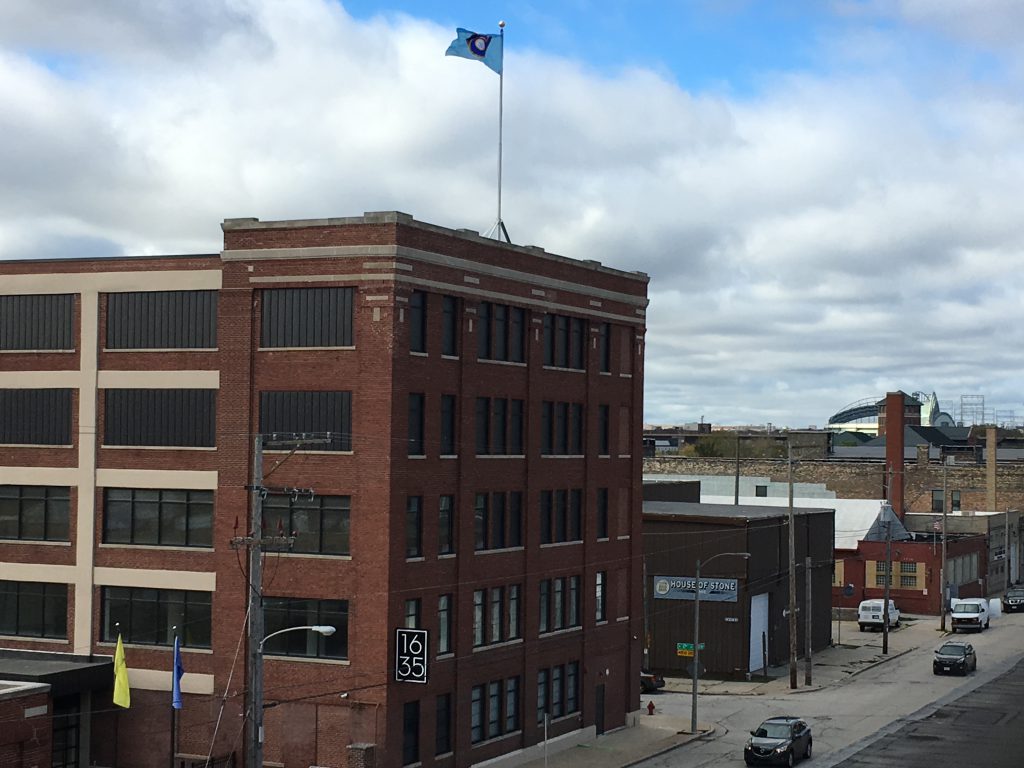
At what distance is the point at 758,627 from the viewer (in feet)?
248

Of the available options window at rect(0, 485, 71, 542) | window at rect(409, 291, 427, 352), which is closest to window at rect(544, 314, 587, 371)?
window at rect(409, 291, 427, 352)

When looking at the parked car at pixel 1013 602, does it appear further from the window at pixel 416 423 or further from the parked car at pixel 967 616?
the window at pixel 416 423

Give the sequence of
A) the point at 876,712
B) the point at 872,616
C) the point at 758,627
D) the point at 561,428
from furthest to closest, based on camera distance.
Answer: the point at 872,616 < the point at 758,627 < the point at 876,712 < the point at 561,428

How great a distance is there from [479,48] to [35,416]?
21137mm

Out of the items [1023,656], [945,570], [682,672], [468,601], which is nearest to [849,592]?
[945,570]

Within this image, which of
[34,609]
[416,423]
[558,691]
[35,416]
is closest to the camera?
[416,423]

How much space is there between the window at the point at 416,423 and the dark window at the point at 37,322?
1290cm

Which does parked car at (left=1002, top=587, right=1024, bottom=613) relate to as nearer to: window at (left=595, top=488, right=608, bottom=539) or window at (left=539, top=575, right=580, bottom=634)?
window at (left=595, top=488, right=608, bottom=539)

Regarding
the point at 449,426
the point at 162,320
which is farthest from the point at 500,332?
the point at 162,320

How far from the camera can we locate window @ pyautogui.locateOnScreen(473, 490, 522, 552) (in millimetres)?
48219

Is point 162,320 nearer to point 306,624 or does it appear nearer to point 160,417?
point 160,417

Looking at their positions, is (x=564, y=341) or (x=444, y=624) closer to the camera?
(x=444, y=624)

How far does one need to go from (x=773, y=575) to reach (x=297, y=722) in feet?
133

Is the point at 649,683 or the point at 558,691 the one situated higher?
the point at 558,691
